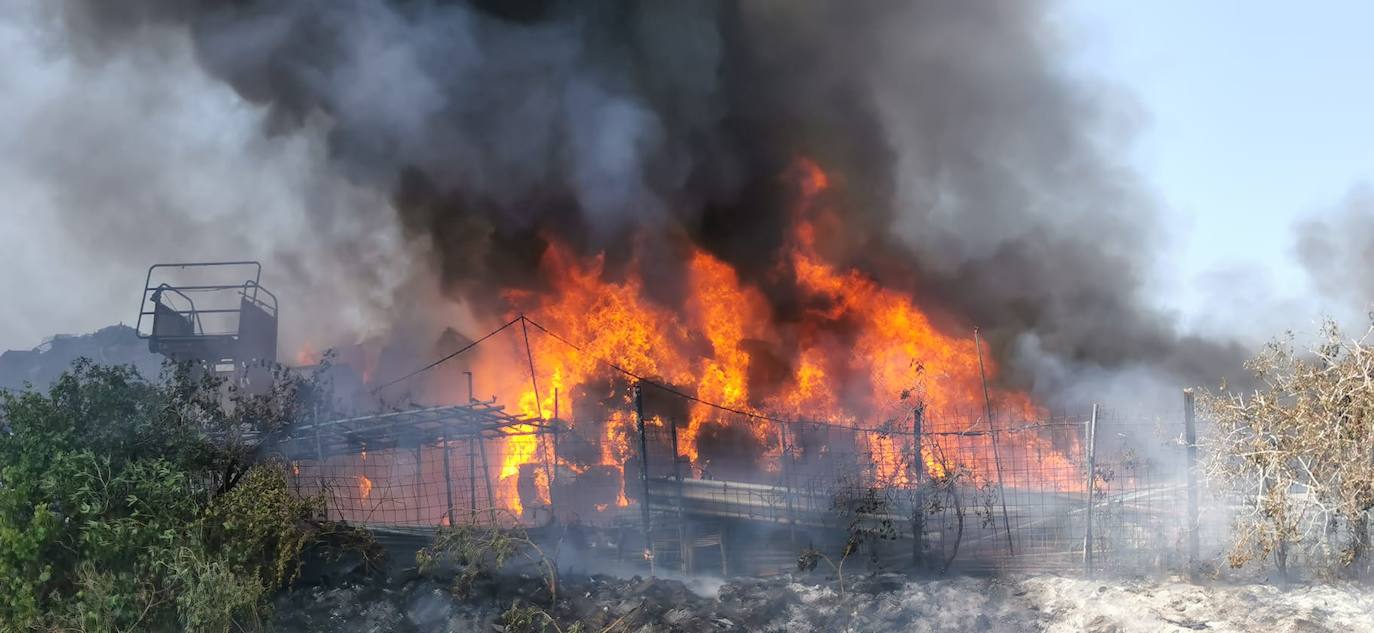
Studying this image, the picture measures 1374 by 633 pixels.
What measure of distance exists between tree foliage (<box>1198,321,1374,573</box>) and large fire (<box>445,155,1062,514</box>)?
1051 cm

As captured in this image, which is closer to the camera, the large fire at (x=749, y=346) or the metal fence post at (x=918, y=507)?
the metal fence post at (x=918, y=507)

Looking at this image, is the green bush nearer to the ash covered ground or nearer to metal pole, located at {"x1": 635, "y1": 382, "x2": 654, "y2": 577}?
the ash covered ground

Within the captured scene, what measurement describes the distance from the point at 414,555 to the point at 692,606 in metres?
3.45

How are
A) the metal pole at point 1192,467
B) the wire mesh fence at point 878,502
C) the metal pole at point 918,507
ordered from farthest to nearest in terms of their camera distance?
the metal pole at point 918,507
the wire mesh fence at point 878,502
the metal pole at point 1192,467

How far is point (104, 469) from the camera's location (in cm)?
928

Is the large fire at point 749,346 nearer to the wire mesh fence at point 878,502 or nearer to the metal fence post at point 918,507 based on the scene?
the wire mesh fence at point 878,502

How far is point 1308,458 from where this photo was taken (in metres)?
9.38

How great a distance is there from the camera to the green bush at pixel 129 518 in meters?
8.66

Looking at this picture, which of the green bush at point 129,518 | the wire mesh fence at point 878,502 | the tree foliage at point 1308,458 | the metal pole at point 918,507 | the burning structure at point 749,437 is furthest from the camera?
the burning structure at point 749,437

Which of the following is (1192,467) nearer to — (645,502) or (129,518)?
(645,502)

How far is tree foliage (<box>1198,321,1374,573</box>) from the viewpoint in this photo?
909 cm

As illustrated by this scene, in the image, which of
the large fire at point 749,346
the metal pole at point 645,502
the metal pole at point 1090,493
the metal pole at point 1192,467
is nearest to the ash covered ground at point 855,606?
the metal pole at point 1090,493

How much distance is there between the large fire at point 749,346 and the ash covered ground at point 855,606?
977cm

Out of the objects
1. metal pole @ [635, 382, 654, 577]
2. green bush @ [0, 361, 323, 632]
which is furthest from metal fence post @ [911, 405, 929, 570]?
green bush @ [0, 361, 323, 632]
